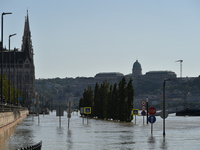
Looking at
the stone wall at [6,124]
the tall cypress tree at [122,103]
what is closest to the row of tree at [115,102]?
the tall cypress tree at [122,103]

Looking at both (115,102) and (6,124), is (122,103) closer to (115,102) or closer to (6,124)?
(115,102)

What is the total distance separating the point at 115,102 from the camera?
112 m

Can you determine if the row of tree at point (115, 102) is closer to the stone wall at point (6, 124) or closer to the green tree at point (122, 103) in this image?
the green tree at point (122, 103)

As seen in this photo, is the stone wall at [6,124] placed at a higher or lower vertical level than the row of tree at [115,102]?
lower

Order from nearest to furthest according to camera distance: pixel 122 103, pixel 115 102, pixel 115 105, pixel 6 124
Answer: pixel 6 124, pixel 122 103, pixel 115 105, pixel 115 102

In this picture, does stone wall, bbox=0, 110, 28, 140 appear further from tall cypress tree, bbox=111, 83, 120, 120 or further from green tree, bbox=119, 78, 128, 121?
tall cypress tree, bbox=111, 83, 120, 120

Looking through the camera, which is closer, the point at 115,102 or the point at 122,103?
the point at 122,103

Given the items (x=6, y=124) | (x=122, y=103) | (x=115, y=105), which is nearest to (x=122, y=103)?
(x=122, y=103)

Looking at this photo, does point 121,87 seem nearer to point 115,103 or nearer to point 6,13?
point 115,103

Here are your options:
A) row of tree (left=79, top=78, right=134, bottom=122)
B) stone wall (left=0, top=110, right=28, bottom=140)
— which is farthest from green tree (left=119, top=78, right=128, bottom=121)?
stone wall (left=0, top=110, right=28, bottom=140)

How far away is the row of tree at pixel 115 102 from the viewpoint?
104m

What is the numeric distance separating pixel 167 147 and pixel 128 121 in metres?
63.9

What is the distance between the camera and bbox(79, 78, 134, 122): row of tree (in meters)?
104

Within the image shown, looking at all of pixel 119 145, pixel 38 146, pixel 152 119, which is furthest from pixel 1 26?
pixel 38 146
